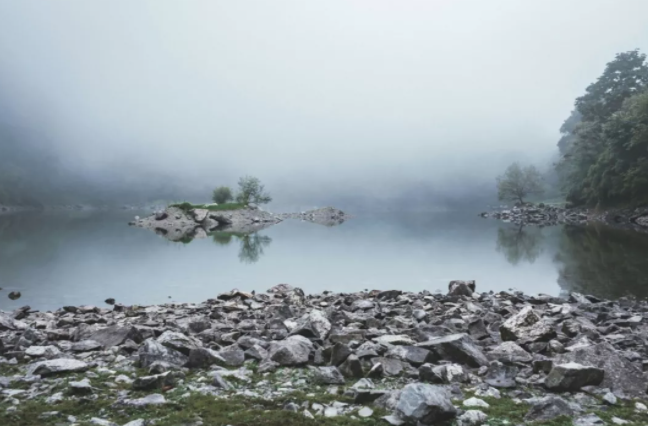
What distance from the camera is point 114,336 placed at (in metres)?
9.88

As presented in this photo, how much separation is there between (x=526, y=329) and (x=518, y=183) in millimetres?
148603

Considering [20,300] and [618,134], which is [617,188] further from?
[20,300]

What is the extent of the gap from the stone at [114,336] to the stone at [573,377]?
8.49 meters

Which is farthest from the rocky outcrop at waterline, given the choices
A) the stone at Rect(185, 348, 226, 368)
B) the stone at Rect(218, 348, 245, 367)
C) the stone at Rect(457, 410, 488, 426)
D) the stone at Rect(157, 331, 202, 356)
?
the stone at Rect(457, 410, 488, 426)

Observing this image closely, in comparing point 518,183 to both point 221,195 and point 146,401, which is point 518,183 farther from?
point 146,401

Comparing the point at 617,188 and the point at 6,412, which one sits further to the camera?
the point at 617,188

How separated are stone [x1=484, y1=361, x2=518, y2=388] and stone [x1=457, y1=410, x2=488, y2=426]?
4.96 ft

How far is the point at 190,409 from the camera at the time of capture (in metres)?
6.26

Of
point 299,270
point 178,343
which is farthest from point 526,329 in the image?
point 299,270

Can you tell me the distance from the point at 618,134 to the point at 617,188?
9810 mm

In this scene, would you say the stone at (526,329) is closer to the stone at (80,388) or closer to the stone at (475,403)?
the stone at (475,403)

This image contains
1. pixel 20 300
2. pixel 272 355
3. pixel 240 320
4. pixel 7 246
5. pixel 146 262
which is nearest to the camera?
pixel 272 355

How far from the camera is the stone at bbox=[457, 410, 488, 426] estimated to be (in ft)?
19.0

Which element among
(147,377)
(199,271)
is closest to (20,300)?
(199,271)
